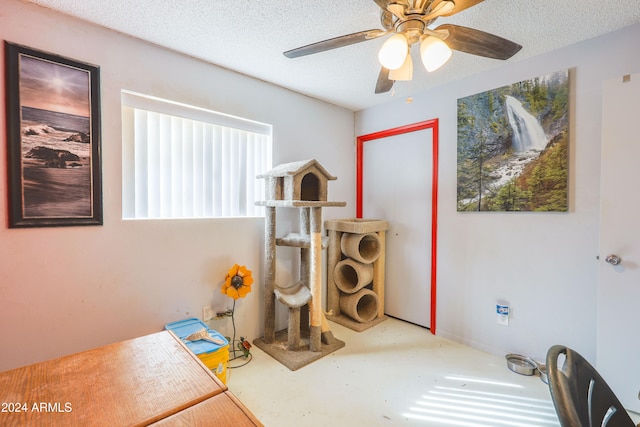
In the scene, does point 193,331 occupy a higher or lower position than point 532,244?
lower

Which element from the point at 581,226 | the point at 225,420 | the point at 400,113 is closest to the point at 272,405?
the point at 225,420

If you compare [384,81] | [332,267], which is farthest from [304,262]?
[384,81]

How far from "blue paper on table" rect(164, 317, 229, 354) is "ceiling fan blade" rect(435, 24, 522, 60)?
205cm

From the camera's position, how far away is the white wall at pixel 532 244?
1.77m

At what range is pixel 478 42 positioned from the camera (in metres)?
1.25

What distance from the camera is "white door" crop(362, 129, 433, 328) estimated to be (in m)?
2.64

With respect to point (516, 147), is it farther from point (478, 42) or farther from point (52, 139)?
point (52, 139)

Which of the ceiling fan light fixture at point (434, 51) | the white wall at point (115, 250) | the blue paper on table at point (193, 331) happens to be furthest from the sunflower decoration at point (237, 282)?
the ceiling fan light fixture at point (434, 51)

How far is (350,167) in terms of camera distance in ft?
10.4

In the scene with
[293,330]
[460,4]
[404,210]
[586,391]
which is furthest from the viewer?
[404,210]

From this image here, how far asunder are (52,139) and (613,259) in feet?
10.6

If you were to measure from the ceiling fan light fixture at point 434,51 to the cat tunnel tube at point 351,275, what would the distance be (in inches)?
75.7

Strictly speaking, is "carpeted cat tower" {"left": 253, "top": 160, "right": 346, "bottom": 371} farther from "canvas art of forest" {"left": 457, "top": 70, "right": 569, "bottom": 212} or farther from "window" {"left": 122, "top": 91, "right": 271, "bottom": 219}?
"canvas art of forest" {"left": 457, "top": 70, "right": 569, "bottom": 212}

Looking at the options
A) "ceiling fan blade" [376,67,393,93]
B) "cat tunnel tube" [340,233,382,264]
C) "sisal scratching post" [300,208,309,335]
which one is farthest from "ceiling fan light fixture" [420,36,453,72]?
"cat tunnel tube" [340,233,382,264]
